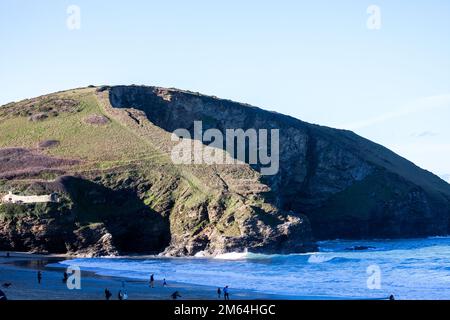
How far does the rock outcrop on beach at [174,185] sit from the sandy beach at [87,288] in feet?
74.1

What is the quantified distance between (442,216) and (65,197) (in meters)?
84.4

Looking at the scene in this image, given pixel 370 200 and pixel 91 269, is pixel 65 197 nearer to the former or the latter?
pixel 91 269

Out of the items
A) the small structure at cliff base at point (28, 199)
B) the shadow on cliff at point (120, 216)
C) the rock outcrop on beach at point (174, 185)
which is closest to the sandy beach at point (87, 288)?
the small structure at cliff base at point (28, 199)

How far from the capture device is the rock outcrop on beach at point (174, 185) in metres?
80.2

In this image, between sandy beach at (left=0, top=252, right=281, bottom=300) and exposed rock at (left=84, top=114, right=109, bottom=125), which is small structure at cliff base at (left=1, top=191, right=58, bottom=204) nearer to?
sandy beach at (left=0, top=252, right=281, bottom=300)

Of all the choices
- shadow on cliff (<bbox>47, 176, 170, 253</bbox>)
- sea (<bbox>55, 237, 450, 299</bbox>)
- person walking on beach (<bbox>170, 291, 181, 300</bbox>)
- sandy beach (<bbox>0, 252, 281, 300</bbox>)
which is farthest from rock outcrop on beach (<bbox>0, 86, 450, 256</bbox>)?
person walking on beach (<bbox>170, 291, 181, 300</bbox>)

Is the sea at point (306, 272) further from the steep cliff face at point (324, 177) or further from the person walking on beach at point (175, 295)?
the steep cliff face at point (324, 177)

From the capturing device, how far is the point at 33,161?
9375 cm

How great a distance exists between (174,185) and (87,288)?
43487mm

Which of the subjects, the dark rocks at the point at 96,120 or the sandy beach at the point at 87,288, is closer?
the sandy beach at the point at 87,288

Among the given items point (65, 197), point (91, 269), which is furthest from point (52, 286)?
point (65, 197)

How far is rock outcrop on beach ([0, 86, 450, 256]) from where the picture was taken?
263ft

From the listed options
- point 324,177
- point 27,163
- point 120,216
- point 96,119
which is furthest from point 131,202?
point 324,177
